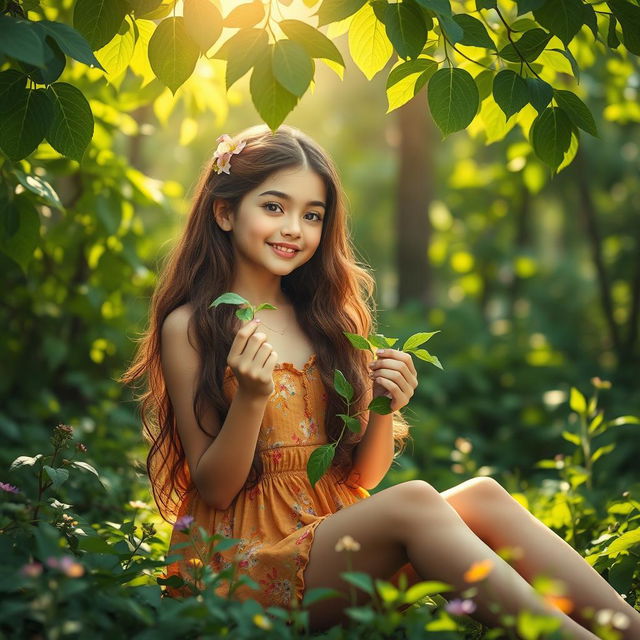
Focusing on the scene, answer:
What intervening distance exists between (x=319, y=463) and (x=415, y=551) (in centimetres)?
30

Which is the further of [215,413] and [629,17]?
[215,413]

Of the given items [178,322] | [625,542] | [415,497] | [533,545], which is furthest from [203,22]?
[625,542]

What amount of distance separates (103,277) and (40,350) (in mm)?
839

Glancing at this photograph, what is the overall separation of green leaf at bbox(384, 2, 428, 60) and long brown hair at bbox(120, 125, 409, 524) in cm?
68

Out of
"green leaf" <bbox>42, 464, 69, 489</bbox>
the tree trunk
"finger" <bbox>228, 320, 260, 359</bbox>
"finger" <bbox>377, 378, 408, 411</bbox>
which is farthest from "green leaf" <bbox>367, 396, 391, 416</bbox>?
the tree trunk

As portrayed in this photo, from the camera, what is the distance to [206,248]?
2438 mm

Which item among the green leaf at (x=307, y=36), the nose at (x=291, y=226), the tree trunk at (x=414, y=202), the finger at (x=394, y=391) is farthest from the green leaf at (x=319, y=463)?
the tree trunk at (x=414, y=202)

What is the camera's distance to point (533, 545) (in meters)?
2.08

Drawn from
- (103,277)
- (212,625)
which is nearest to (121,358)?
(103,277)

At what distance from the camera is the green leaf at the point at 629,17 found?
1.90m

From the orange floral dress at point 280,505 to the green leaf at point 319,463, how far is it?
155mm

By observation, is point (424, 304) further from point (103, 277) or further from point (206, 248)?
point (206, 248)

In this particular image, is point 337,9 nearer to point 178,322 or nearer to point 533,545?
point 178,322

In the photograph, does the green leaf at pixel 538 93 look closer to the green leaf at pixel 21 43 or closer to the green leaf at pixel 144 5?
the green leaf at pixel 144 5
